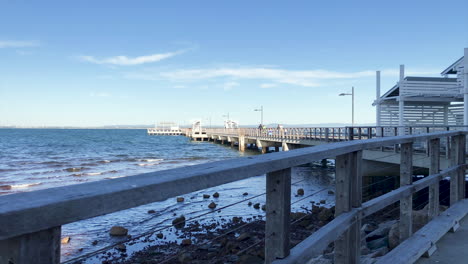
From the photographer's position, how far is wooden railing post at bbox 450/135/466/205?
4.98m

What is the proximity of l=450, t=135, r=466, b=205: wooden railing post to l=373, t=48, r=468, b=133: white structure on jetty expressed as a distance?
16120mm

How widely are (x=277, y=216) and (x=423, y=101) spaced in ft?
76.8

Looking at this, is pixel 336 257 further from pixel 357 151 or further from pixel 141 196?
pixel 141 196

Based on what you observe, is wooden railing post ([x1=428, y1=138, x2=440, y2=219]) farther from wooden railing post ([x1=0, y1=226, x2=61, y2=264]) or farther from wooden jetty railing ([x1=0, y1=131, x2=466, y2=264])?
wooden railing post ([x1=0, y1=226, x2=61, y2=264])

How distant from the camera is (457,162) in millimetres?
5027

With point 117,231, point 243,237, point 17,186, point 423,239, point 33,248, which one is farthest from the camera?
point 17,186

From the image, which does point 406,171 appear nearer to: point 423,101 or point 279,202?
point 279,202

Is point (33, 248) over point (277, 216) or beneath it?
over

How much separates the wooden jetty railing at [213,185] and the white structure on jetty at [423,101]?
63.7 ft

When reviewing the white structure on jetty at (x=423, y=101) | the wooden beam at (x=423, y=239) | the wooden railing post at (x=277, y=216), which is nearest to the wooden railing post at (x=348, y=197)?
the wooden beam at (x=423, y=239)

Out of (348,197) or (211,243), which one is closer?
(348,197)

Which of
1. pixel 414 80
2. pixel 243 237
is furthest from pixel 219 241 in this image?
pixel 414 80

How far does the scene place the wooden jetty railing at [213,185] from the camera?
2.97ft

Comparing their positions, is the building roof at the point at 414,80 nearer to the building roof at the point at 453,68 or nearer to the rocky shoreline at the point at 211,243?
the building roof at the point at 453,68
